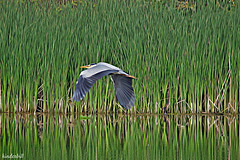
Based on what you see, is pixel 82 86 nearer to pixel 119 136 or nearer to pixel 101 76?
pixel 101 76

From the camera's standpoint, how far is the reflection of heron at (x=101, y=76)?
4.95 meters

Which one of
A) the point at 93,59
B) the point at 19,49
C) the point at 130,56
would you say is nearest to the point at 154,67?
the point at 130,56

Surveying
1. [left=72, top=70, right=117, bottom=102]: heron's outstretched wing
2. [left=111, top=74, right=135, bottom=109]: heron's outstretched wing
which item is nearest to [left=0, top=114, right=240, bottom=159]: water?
[left=111, top=74, right=135, bottom=109]: heron's outstretched wing

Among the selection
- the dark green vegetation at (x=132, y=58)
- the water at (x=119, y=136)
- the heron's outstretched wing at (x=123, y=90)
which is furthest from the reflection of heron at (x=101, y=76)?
the dark green vegetation at (x=132, y=58)

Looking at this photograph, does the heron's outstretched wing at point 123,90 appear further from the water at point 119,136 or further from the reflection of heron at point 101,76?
the water at point 119,136

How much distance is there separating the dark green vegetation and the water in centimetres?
29

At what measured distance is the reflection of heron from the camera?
495 cm

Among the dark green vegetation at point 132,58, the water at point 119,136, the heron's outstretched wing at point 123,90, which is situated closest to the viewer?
the water at point 119,136

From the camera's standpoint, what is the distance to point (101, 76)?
208 inches

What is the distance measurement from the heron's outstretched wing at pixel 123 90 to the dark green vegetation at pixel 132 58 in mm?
1166

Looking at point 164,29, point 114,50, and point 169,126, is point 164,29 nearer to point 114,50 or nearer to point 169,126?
point 114,50

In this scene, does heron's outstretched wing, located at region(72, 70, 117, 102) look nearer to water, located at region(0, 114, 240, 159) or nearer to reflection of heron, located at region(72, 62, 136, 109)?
reflection of heron, located at region(72, 62, 136, 109)

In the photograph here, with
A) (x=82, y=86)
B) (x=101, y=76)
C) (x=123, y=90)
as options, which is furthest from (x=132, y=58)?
(x=82, y=86)

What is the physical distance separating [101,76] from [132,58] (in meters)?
1.83
